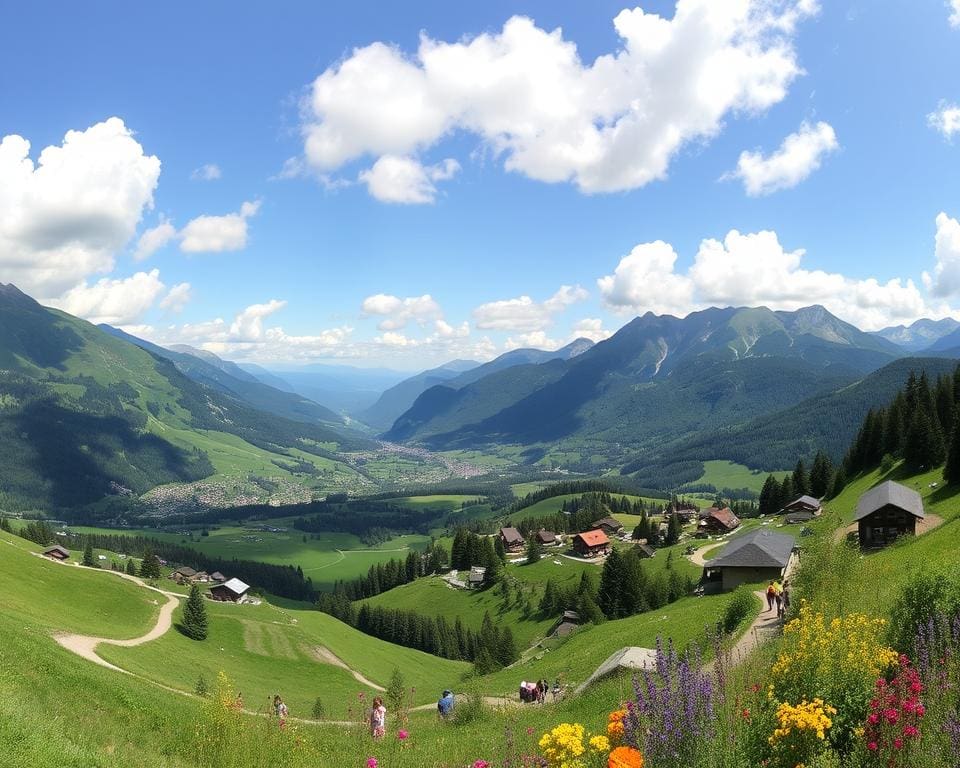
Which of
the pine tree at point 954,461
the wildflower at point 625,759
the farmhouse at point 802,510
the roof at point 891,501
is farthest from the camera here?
the farmhouse at point 802,510

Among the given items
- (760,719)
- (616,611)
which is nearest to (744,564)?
(616,611)

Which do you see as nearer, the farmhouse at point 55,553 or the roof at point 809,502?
the roof at point 809,502

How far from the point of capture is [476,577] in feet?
424

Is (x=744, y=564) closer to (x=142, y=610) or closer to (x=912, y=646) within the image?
(x=912, y=646)

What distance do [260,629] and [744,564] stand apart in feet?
212

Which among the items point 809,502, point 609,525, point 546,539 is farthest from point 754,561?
point 609,525

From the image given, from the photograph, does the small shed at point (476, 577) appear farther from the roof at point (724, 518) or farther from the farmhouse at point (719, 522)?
the roof at point (724, 518)

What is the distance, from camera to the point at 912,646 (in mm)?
11867

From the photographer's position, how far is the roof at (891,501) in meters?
48.2

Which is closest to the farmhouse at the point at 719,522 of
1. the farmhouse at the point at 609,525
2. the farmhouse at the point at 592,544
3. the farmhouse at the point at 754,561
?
the farmhouse at the point at 592,544

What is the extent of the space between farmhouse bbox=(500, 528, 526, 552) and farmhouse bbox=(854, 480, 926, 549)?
382 feet

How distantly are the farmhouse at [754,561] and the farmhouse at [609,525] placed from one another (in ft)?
338

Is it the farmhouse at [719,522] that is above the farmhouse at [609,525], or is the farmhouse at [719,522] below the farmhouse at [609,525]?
above

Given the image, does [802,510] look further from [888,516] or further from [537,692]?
[537,692]
